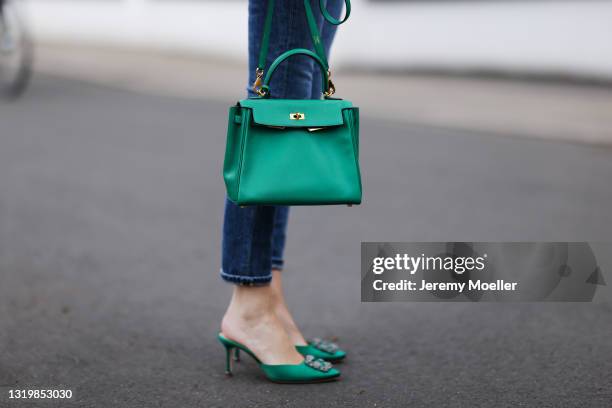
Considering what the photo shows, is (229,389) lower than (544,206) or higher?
lower

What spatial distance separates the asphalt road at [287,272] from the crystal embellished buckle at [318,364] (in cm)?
7

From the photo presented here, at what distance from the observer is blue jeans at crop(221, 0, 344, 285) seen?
2479 millimetres

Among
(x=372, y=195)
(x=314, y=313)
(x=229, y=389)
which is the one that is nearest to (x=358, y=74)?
(x=372, y=195)

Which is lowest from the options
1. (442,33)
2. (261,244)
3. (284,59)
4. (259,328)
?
(259,328)

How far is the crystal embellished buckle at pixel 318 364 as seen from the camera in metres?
2.61

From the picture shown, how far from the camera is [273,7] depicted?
2.45 meters

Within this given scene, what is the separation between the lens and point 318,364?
2.62 meters

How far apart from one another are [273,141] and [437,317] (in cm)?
124

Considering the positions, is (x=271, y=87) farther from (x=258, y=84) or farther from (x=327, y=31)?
(x=327, y=31)

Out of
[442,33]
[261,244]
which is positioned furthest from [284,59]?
[442,33]

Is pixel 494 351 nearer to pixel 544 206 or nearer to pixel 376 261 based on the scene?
pixel 376 261

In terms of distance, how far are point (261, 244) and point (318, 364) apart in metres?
0.38

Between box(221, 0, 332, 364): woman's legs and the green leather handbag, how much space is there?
13cm

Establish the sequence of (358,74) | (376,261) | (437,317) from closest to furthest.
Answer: (437,317)
(376,261)
(358,74)
